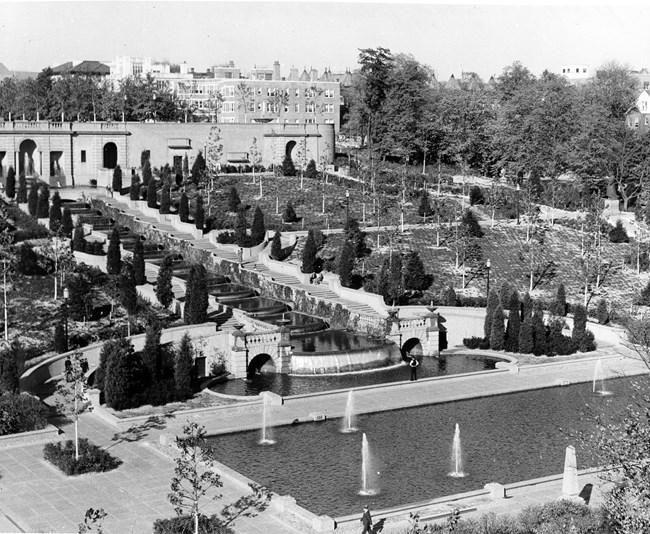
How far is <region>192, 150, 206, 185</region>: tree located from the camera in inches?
3091

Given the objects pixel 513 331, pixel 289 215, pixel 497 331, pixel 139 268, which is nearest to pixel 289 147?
pixel 289 215

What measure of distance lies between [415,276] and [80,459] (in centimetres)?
2963

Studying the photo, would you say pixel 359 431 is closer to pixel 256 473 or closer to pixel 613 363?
pixel 256 473

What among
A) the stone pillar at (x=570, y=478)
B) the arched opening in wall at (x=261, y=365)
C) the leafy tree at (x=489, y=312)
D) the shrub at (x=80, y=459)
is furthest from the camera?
the leafy tree at (x=489, y=312)

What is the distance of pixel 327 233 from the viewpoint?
67875mm

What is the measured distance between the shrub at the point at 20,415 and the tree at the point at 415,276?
84.4 feet

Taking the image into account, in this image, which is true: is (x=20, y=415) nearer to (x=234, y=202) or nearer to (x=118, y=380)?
(x=118, y=380)

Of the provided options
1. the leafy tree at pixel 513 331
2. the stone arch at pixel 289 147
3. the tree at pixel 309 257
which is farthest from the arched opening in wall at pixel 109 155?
the leafy tree at pixel 513 331

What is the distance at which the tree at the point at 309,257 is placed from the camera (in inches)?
2372

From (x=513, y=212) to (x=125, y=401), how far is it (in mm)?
39750

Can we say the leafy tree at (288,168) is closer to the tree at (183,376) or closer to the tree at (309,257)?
the tree at (309,257)

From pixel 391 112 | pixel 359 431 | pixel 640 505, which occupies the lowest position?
pixel 359 431

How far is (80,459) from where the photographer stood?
107 ft

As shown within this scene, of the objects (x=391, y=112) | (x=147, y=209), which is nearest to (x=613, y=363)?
(x=147, y=209)
